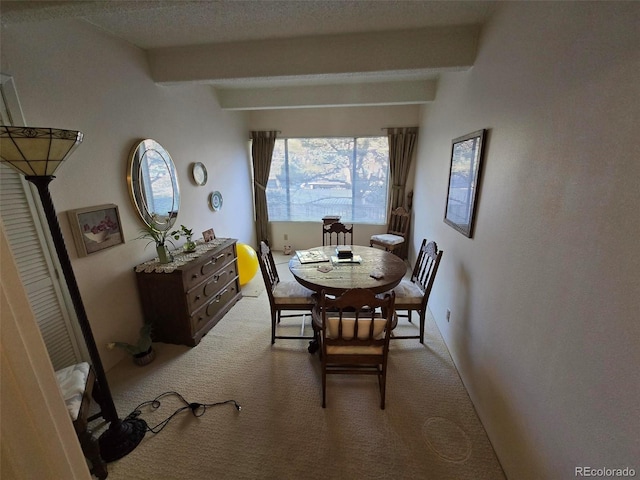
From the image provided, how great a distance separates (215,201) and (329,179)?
2.08m

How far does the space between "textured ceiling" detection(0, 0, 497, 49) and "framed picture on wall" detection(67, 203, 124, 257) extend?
1.13 m

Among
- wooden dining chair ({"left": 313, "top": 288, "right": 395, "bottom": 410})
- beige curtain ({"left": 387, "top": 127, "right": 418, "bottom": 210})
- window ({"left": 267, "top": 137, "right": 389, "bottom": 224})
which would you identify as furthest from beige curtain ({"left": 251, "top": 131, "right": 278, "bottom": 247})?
wooden dining chair ({"left": 313, "top": 288, "right": 395, "bottom": 410})

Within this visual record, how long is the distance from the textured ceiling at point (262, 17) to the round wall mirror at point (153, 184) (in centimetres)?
89

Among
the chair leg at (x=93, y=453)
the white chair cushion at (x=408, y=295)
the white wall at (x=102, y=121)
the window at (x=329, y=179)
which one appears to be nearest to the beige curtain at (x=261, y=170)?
the window at (x=329, y=179)

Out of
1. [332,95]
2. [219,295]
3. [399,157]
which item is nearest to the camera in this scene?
[219,295]

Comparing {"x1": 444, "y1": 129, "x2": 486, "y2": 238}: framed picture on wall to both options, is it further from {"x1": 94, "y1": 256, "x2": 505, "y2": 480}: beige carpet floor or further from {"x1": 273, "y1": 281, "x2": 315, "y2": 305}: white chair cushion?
{"x1": 273, "y1": 281, "x2": 315, "y2": 305}: white chair cushion

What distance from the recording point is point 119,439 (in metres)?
1.59

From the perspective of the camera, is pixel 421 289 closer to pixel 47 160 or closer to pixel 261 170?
pixel 47 160

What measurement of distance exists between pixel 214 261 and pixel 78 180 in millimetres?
1254

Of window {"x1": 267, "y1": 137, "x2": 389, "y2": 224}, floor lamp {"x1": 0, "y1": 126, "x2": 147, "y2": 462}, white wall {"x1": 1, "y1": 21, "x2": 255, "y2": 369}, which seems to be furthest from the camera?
window {"x1": 267, "y1": 137, "x2": 389, "y2": 224}

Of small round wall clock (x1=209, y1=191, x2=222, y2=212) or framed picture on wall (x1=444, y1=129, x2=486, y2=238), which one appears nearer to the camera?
framed picture on wall (x1=444, y1=129, x2=486, y2=238)

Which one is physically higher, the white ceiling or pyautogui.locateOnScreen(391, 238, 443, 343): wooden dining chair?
the white ceiling

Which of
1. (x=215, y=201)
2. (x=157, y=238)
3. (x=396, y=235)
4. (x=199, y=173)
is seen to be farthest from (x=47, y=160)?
(x=396, y=235)

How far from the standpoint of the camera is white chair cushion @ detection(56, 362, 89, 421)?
1.32m
